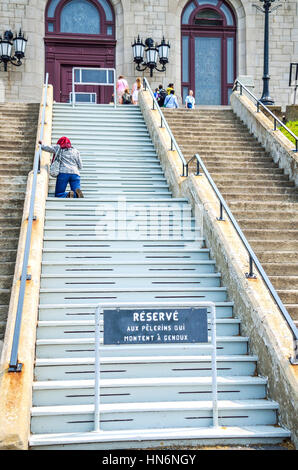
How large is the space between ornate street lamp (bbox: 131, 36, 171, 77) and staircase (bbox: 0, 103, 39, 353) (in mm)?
6649

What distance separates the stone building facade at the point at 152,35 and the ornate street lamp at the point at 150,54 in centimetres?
40

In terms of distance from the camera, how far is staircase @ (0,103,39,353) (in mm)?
8595

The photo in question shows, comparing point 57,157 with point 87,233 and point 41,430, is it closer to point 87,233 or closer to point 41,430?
point 87,233

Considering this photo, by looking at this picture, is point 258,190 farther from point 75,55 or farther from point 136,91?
point 75,55

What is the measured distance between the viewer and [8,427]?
17.3 ft

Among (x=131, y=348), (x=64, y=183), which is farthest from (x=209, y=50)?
(x=131, y=348)

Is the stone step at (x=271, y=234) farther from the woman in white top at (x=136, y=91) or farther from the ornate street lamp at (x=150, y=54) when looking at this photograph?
the ornate street lamp at (x=150, y=54)

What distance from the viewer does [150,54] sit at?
2164 centimetres

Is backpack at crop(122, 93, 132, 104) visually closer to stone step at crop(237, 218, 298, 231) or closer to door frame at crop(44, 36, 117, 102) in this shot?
door frame at crop(44, 36, 117, 102)

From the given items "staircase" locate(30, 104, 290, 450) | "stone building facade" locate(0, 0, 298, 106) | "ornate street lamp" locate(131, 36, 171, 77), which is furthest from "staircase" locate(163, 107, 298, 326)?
"stone building facade" locate(0, 0, 298, 106)

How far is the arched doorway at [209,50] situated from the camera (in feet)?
76.6

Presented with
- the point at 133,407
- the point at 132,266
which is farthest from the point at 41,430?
the point at 132,266

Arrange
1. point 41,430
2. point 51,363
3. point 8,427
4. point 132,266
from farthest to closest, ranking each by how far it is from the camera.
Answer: point 132,266 < point 51,363 < point 41,430 < point 8,427
